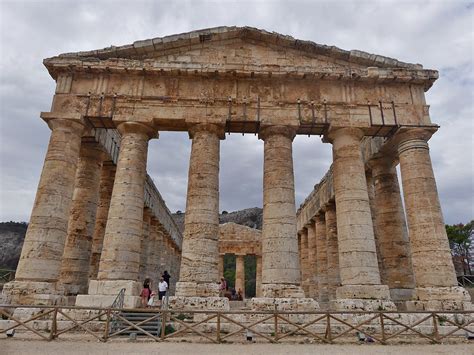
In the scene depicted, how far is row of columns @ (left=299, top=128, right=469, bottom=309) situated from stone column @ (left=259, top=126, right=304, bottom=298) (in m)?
2.07

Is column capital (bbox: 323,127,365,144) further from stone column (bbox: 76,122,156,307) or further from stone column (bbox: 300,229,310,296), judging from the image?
stone column (bbox: 300,229,310,296)

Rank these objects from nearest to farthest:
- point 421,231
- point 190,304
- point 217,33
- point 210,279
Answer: point 190,304
point 210,279
point 421,231
point 217,33

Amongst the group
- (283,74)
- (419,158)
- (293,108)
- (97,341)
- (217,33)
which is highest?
(217,33)

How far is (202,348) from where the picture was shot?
30.6 ft

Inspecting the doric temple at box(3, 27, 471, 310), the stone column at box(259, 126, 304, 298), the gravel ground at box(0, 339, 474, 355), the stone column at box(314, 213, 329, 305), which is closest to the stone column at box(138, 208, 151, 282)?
the doric temple at box(3, 27, 471, 310)

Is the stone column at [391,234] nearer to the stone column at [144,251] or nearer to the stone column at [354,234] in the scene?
the stone column at [354,234]

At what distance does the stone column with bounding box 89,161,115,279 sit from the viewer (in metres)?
19.2

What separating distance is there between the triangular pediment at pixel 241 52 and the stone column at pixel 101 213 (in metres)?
6.81

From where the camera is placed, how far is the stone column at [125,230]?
13.2 metres

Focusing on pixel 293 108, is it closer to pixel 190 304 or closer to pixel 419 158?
pixel 419 158

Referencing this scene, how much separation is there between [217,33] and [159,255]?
2016cm

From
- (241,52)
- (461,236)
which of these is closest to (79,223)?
(241,52)

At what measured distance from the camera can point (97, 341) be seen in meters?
10.0

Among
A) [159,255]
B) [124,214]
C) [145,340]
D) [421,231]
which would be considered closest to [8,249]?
[159,255]
